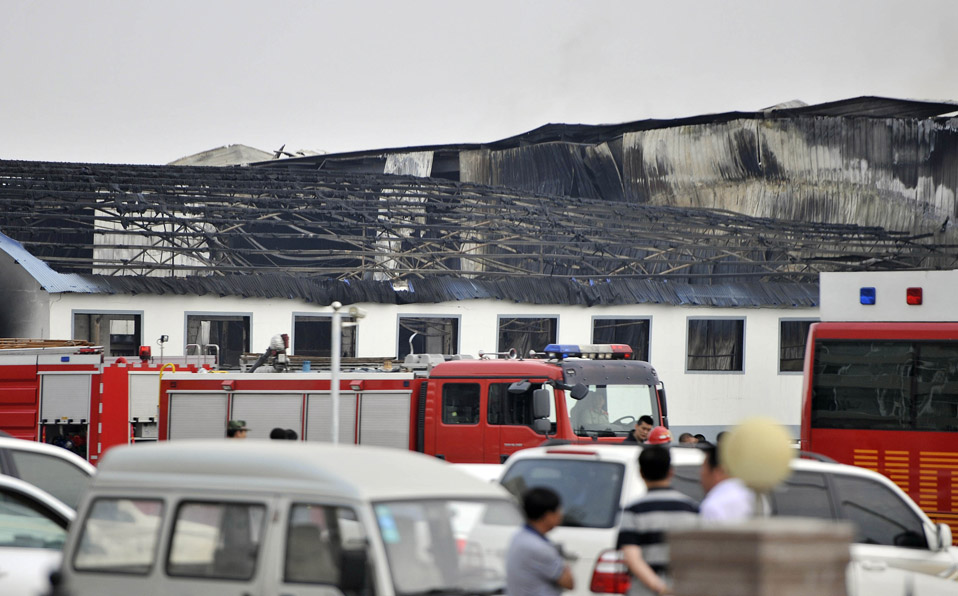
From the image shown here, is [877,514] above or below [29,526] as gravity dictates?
above

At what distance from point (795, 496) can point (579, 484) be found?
156 centimetres

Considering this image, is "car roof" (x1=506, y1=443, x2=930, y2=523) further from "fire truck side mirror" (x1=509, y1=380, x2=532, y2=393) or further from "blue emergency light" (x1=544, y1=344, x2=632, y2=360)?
"blue emergency light" (x1=544, y1=344, x2=632, y2=360)

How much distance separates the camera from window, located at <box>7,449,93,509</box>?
9.64 metres

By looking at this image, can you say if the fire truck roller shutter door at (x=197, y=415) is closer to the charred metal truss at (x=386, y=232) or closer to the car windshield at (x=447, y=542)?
the charred metal truss at (x=386, y=232)

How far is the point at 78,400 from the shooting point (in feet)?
59.4

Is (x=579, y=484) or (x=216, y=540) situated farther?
(x=579, y=484)

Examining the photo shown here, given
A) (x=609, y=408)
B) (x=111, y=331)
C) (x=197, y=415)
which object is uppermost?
(x=111, y=331)

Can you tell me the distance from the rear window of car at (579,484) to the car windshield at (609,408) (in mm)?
7949

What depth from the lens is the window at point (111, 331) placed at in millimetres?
26641

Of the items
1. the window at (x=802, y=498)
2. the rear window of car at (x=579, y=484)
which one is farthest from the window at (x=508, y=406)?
the window at (x=802, y=498)

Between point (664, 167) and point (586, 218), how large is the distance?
8209mm

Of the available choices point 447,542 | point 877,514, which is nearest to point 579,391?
point 877,514

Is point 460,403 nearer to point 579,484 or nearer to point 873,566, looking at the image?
point 579,484

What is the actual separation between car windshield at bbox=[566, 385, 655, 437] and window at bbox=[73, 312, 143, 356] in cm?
1371
